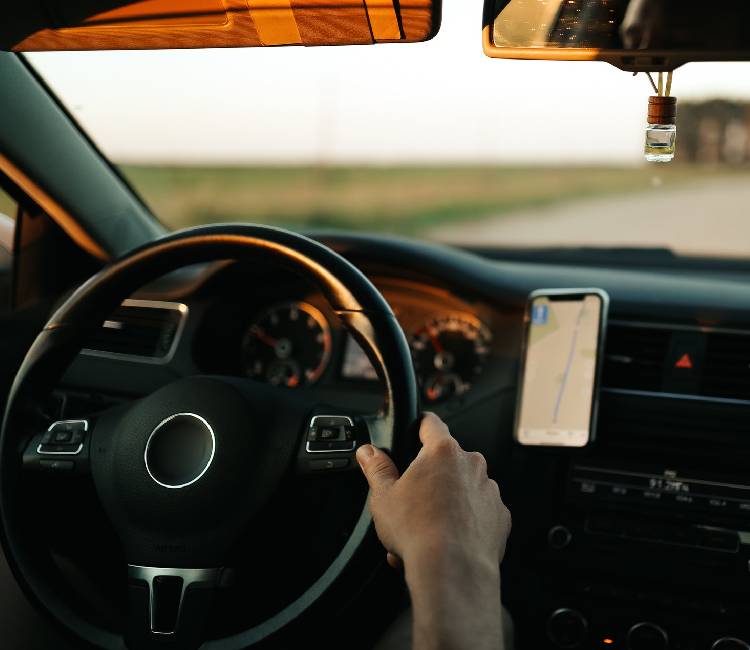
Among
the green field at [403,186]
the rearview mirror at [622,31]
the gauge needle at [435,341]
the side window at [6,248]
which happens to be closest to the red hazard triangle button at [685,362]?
the gauge needle at [435,341]

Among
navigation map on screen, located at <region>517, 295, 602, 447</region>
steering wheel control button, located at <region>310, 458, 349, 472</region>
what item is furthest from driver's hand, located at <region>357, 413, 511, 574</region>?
navigation map on screen, located at <region>517, 295, 602, 447</region>

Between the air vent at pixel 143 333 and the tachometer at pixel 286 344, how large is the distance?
0.72ft

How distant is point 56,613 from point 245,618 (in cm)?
34

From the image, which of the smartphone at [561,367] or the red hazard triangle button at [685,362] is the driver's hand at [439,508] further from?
the red hazard triangle button at [685,362]

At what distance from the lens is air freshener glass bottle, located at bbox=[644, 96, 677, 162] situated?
1924mm

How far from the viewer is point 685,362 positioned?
2740 millimetres

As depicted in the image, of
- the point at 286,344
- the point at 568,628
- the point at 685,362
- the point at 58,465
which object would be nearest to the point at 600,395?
the point at 685,362

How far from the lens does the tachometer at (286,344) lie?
3.07 m

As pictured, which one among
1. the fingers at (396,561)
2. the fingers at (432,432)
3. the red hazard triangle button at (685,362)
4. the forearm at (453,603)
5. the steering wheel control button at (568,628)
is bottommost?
the steering wheel control button at (568,628)

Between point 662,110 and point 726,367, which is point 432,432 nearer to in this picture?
point 662,110

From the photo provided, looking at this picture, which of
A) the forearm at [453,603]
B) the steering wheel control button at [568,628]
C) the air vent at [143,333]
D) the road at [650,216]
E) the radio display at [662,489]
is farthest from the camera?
the road at [650,216]

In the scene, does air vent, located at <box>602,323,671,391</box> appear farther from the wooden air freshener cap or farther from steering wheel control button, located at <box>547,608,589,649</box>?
the wooden air freshener cap

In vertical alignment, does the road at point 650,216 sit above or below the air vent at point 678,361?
below

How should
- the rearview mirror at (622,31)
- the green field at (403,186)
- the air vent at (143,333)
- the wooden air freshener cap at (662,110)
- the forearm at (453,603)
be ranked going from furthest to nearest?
the green field at (403,186), the air vent at (143,333), the wooden air freshener cap at (662,110), the rearview mirror at (622,31), the forearm at (453,603)
